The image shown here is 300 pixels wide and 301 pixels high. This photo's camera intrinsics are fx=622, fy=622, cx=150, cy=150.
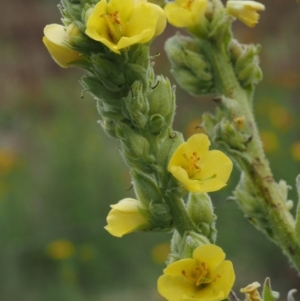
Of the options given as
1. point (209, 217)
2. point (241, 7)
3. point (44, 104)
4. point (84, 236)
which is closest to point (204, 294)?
point (209, 217)

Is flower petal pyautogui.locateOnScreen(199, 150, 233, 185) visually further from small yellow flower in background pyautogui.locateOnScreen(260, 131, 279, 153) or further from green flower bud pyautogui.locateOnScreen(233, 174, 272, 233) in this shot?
small yellow flower in background pyautogui.locateOnScreen(260, 131, 279, 153)

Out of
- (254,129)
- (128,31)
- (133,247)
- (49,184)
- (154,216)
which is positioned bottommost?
(133,247)

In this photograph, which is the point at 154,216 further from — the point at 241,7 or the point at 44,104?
the point at 44,104

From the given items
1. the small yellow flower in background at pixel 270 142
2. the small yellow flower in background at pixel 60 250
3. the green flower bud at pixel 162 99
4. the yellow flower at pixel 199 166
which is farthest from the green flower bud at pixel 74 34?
the small yellow flower in background at pixel 270 142

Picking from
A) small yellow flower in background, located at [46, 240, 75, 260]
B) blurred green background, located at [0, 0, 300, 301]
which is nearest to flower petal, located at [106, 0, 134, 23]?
blurred green background, located at [0, 0, 300, 301]

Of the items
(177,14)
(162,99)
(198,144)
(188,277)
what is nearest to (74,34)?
(162,99)

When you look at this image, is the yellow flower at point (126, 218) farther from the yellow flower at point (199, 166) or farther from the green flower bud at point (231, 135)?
the green flower bud at point (231, 135)
